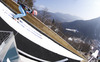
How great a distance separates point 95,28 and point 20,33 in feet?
466

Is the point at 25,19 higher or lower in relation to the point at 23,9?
lower

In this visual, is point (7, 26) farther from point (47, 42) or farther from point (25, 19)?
point (47, 42)

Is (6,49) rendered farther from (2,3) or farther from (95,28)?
(95,28)

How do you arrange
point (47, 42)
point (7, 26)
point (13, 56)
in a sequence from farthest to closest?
point (47, 42), point (7, 26), point (13, 56)

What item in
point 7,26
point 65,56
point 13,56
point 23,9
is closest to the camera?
point 13,56

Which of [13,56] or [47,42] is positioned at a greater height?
[47,42]

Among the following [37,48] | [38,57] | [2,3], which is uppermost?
[2,3]

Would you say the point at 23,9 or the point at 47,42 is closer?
the point at 23,9

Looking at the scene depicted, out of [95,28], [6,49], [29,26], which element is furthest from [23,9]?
[95,28]

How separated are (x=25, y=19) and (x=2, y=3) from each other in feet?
3.35

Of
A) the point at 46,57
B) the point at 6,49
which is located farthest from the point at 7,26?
the point at 46,57

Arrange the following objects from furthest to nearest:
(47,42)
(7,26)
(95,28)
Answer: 1. (95,28)
2. (47,42)
3. (7,26)

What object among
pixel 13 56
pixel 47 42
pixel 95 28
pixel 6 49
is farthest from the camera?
pixel 95 28

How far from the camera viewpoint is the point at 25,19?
10.9 ft
